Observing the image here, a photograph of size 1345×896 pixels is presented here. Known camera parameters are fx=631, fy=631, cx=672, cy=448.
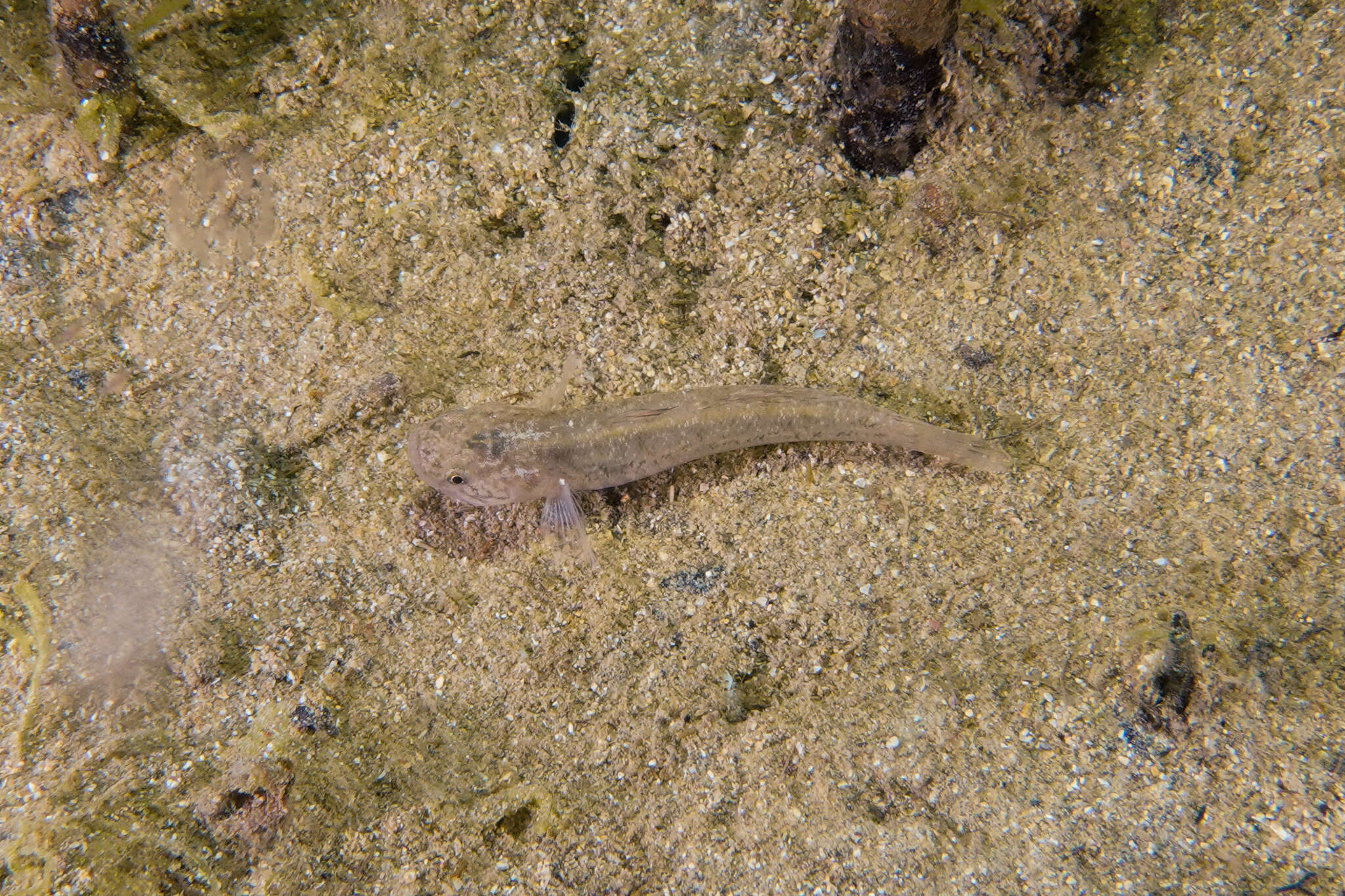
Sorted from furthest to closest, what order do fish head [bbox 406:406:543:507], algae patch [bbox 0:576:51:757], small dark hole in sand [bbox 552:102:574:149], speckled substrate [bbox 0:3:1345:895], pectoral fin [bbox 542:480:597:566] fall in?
small dark hole in sand [bbox 552:102:574:149], pectoral fin [bbox 542:480:597:566], fish head [bbox 406:406:543:507], algae patch [bbox 0:576:51:757], speckled substrate [bbox 0:3:1345:895]

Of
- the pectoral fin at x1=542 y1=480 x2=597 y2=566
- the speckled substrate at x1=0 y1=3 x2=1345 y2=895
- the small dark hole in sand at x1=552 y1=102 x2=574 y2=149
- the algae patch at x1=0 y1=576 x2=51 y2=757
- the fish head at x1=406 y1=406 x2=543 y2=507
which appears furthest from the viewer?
the small dark hole in sand at x1=552 y1=102 x2=574 y2=149

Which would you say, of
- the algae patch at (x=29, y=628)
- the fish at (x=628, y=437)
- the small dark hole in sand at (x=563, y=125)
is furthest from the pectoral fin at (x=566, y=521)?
the algae patch at (x=29, y=628)

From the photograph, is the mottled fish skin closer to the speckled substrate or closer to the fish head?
the fish head

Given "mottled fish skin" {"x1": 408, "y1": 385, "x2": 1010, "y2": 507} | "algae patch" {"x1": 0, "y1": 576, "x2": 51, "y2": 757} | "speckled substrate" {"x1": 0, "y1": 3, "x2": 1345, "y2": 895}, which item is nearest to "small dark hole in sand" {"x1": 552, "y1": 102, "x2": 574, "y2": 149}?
"speckled substrate" {"x1": 0, "y1": 3, "x2": 1345, "y2": 895}

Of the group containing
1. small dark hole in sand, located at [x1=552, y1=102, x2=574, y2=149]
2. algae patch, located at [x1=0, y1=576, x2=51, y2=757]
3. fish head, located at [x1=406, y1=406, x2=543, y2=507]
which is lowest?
algae patch, located at [x1=0, y1=576, x2=51, y2=757]

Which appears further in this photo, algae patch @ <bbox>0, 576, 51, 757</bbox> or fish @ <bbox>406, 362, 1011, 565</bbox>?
fish @ <bbox>406, 362, 1011, 565</bbox>

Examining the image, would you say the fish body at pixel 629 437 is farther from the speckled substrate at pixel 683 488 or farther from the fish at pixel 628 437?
the speckled substrate at pixel 683 488

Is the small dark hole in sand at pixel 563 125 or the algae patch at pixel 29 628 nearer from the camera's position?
the algae patch at pixel 29 628

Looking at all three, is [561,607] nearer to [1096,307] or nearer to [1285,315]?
[1096,307]
